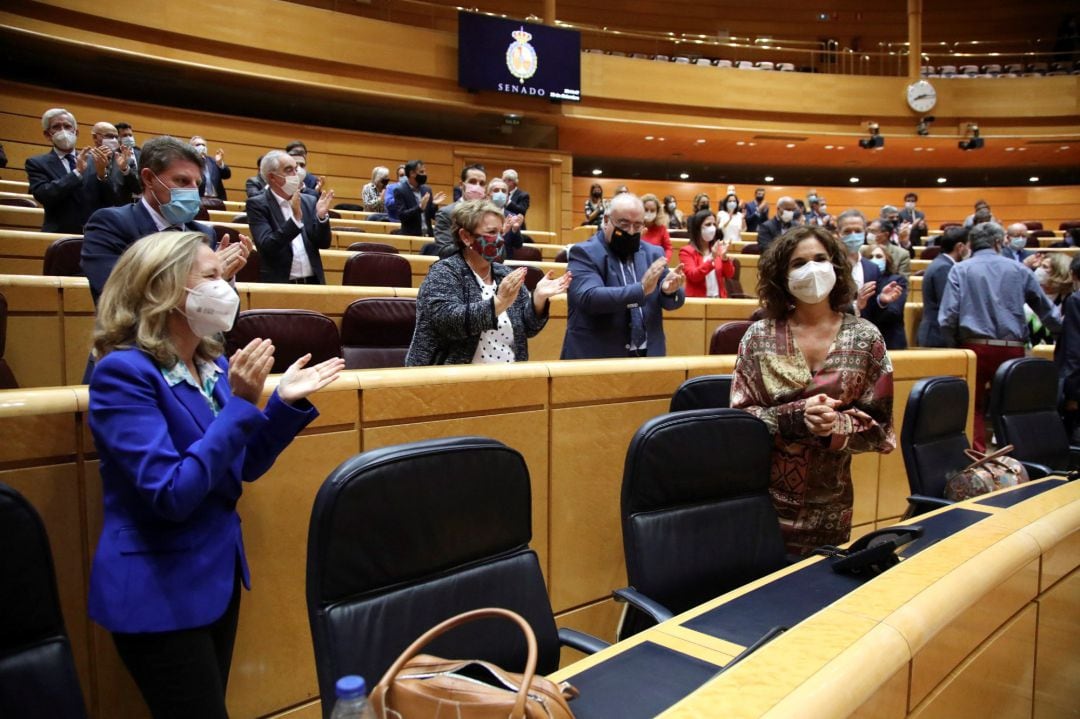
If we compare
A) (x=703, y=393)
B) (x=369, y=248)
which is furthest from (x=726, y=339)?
(x=369, y=248)

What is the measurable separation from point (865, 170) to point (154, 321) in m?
16.1

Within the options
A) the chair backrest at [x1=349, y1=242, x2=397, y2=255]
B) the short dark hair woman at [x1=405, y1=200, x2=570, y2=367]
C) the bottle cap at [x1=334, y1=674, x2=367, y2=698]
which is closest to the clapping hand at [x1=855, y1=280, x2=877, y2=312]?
the short dark hair woman at [x1=405, y1=200, x2=570, y2=367]

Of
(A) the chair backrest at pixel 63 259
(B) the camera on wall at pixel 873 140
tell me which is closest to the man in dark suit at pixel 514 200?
(A) the chair backrest at pixel 63 259

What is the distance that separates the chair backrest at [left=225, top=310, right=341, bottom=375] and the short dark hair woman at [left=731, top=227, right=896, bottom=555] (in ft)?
4.53

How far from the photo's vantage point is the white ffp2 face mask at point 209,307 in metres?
1.39

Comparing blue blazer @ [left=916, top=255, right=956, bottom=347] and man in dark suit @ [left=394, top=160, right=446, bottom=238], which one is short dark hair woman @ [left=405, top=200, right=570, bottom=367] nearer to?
blue blazer @ [left=916, top=255, right=956, bottom=347]

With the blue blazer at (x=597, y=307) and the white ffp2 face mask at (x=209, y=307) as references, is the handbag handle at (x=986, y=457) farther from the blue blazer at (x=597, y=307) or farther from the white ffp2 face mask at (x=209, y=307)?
the white ffp2 face mask at (x=209, y=307)

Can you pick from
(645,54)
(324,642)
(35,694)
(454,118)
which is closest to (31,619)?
(35,694)

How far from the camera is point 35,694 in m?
1.07

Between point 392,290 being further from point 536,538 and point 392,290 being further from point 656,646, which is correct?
point 656,646

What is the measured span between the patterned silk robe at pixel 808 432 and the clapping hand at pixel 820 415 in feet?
0.21

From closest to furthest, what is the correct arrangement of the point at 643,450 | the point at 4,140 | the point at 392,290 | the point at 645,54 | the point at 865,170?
the point at 643,450 < the point at 392,290 < the point at 4,140 < the point at 645,54 < the point at 865,170

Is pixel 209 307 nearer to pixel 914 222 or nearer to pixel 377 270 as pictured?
pixel 377 270

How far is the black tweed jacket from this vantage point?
233 centimetres
